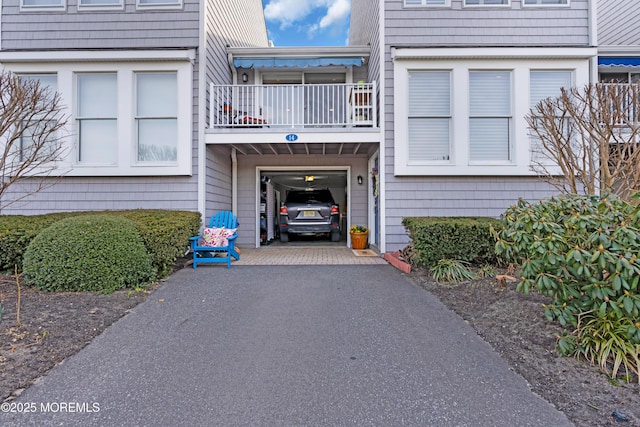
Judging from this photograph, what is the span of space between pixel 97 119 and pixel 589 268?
26.5ft

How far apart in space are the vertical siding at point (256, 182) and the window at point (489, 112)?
2863 millimetres

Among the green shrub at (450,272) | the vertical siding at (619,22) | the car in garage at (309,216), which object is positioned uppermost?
the vertical siding at (619,22)

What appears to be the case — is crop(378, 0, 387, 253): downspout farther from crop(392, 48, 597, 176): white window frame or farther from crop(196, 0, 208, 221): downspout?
crop(196, 0, 208, 221): downspout

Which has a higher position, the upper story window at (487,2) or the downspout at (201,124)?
the upper story window at (487,2)

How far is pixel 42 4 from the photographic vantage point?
6684 millimetres

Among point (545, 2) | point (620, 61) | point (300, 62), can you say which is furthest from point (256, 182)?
point (620, 61)

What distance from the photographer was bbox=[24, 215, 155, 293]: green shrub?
400 centimetres

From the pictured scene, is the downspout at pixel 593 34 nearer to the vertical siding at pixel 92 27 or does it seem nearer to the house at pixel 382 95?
the house at pixel 382 95

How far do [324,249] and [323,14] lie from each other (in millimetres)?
17966

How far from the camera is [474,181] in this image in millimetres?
6574

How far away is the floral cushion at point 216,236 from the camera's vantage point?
6056mm

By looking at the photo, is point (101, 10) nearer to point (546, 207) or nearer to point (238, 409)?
point (238, 409)

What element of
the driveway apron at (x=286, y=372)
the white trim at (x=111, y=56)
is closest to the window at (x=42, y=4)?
the white trim at (x=111, y=56)

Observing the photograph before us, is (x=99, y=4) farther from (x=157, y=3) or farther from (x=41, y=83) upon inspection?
(x=41, y=83)
